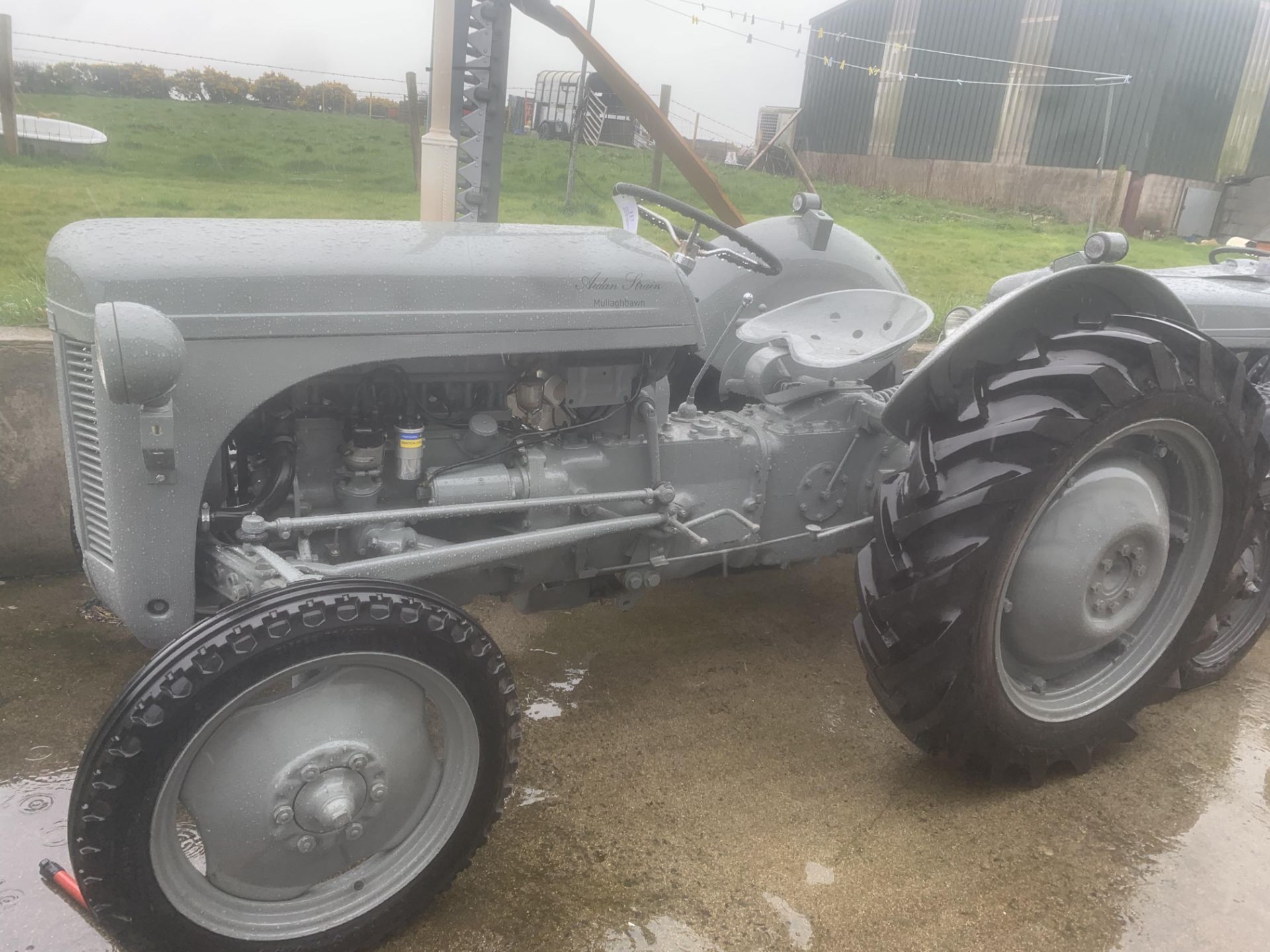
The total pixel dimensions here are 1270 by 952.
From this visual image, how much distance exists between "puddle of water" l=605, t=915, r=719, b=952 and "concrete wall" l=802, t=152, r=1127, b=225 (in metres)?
5.10

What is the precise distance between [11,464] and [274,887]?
2111 millimetres

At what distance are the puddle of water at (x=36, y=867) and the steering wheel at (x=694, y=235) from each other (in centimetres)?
191

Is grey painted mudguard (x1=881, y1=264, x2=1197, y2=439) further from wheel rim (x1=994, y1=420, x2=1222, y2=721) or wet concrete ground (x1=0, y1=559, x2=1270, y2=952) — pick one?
wet concrete ground (x1=0, y1=559, x2=1270, y2=952)

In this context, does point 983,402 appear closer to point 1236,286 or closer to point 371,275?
point 371,275

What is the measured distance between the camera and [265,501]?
1.82m

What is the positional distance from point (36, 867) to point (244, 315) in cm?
119

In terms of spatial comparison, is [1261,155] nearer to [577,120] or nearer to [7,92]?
[577,120]

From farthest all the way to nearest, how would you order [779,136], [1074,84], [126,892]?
[1074,84] → [779,136] → [126,892]

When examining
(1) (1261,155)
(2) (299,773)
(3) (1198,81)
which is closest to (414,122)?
(2) (299,773)

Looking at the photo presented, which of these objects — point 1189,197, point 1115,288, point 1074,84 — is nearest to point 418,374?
point 1115,288

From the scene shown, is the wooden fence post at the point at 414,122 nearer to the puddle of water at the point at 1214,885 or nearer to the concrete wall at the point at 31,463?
the concrete wall at the point at 31,463

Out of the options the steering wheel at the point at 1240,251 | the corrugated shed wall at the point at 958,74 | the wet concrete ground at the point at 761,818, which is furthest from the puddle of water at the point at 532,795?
the corrugated shed wall at the point at 958,74

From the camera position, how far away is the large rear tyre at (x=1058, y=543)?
1863 millimetres

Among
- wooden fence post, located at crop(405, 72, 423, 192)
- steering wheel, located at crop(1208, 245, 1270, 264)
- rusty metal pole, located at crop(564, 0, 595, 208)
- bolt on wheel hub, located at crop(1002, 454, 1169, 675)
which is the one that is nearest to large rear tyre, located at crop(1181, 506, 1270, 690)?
bolt on wheel hub, located at crop(1002, 454, 1169, 675)
